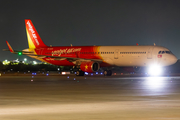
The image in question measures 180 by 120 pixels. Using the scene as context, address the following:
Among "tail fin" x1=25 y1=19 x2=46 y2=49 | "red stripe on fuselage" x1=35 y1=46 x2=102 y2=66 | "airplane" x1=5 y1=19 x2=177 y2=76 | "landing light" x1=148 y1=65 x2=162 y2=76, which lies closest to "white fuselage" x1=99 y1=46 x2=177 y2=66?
"airplane" x1=5 y1=19 x2=177 y2=76

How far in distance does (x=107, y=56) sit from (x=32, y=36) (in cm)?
1479

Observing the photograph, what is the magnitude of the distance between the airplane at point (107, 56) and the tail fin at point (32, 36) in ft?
7.68

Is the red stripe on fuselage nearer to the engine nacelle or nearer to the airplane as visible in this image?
the airplane

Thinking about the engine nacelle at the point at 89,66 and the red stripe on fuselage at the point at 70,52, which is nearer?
the engine nacelle at the point at 89,66

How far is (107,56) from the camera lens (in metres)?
43.1

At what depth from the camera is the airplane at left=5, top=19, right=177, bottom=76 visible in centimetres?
4072

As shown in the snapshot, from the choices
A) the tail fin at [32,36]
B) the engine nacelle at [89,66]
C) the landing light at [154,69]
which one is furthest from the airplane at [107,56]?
the tail fin at [32,36]

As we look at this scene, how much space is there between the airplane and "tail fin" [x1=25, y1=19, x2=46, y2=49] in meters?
2.34

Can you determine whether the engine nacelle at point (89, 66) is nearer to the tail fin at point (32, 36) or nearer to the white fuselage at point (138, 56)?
the white fuselage at point (138, 56)

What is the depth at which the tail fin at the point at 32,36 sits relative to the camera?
1998 inches

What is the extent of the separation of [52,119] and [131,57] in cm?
3302

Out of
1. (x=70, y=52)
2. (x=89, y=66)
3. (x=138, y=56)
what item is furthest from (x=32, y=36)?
(x=138, y=56)

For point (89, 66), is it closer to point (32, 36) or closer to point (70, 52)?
point (70, 52)

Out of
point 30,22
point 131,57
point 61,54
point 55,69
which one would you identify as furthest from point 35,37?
point 55,69
